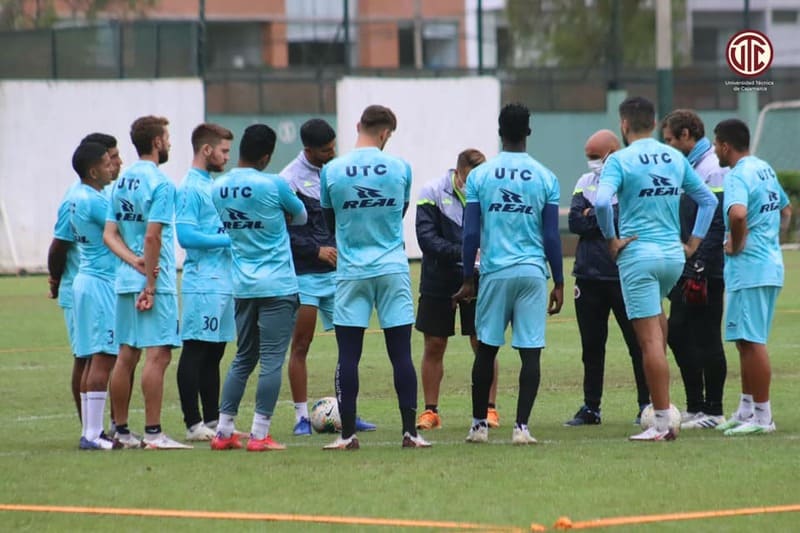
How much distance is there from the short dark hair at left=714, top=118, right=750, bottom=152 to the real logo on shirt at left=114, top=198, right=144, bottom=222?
3.83 metres

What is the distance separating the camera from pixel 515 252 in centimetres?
989

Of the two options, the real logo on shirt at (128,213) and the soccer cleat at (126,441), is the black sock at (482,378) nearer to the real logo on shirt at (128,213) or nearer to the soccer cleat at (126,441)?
the soccer cleat at (126,441)

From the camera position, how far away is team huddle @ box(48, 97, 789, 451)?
9805mm

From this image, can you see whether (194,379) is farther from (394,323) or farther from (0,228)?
(0,228)

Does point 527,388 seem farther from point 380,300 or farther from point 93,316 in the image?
point 93,316

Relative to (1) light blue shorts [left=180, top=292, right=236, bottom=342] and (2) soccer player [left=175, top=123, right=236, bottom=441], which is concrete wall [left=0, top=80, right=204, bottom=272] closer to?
(2) soccer player [left=175, top=123, right=236, bottom=441]

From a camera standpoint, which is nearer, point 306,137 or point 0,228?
point 306,137

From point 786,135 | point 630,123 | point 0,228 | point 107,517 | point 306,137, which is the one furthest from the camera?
point 786,135

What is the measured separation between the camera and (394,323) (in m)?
9.78

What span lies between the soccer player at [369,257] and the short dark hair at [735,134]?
2181 mm

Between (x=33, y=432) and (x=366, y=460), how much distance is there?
2925mm

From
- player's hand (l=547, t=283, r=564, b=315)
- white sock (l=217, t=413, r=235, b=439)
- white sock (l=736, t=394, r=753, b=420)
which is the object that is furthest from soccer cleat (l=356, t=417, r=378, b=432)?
white sock (l=736, t=394, r=753, b=420)

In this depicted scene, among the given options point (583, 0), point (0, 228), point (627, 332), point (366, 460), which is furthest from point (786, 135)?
point (366, 460)

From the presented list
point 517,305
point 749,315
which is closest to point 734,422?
point 749,315
